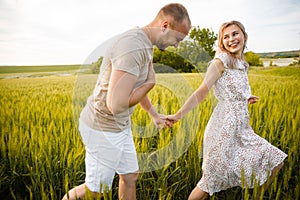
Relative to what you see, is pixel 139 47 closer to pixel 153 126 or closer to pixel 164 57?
pixel 164 57

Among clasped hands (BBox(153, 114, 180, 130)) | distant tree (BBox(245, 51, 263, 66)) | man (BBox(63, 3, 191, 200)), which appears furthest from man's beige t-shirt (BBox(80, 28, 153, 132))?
distant tree (BBox(245, 51, 263, 66))

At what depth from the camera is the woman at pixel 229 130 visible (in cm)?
86

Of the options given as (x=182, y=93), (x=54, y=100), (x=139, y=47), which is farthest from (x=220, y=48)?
(x=54, y=100)

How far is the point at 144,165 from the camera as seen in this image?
857mm

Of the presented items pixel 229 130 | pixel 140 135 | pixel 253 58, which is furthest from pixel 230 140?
pixel 253 58

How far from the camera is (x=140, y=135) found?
35.5 inches

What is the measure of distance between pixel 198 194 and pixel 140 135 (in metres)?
0.25

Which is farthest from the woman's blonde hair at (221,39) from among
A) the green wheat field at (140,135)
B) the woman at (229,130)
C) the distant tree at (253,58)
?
the distant tree at (253,58)

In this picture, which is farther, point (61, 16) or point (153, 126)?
point (61, 16)

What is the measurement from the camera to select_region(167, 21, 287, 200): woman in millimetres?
859

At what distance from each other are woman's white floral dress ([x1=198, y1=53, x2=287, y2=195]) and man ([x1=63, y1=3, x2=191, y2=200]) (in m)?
0.19

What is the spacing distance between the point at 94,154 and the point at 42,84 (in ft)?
2.60

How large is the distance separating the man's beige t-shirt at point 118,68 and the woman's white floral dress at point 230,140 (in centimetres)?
29

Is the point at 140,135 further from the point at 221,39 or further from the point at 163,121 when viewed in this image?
the point at 221,39
